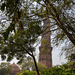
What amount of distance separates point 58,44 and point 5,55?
452 centimetres

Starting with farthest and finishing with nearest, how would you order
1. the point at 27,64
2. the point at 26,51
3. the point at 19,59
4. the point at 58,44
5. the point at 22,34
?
the point at 27,64 → the point at 58,44 → the point at 19,59 → the point at 26,51 → the point at 22,34

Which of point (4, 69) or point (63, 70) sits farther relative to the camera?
point (4, 69)

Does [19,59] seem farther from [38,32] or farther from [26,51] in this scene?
[38,32]

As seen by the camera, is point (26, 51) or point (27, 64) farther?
point (27, 64)

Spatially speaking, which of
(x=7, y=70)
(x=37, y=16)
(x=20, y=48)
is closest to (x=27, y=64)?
(x=7, y=70)

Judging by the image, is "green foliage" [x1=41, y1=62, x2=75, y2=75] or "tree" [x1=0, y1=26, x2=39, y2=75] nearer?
"green foliage" [x1=41, y1=62, x2=75, y2=75]

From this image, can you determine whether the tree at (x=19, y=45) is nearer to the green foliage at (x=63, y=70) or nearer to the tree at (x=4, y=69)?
the green foliage at (x=63, y=70)

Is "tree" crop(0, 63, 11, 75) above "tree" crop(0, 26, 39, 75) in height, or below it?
below

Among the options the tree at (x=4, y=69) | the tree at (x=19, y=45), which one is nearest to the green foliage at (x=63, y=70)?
the tree at (x=19, y=45)

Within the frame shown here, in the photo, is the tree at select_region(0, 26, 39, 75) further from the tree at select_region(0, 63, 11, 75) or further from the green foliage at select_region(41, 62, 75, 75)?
the tree at select_region(0, 63, 11, 75)

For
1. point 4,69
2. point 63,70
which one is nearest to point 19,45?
point 63,70

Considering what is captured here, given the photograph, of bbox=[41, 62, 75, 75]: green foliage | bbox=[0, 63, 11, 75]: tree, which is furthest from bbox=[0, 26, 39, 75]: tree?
bbox=[0, 63, 11, 75]: tree

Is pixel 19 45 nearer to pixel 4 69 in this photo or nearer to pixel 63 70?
pixel 63 70

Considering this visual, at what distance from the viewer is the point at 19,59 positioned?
6.73m
